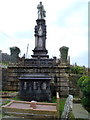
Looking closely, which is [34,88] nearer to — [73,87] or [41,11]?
[73,87]

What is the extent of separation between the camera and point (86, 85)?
9.53 metres

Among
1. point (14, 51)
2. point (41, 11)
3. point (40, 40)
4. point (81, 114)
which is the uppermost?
point (41, 11)

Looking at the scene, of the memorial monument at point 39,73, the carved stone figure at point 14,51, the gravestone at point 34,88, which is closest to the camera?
the gravestone at point 34,88

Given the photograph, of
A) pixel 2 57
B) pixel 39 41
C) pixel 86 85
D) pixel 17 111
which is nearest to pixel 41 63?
pixel 39 41

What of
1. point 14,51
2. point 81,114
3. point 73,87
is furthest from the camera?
point 14,51

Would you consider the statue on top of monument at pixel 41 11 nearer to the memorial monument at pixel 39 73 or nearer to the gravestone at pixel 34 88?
the memorial monument at pixel 39 73

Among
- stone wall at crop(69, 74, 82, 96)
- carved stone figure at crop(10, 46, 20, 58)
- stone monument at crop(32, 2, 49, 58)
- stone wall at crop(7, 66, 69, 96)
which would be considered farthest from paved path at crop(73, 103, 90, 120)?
carved stone figure at crop(10, 46, 20, 58)

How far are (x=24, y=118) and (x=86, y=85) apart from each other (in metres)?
4.74

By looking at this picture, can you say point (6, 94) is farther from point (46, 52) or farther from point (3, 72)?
point (46, 52)

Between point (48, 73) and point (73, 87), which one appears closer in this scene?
point (73, 87)

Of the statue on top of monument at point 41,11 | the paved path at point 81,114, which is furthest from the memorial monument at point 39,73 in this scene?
the paved path at point 81,114

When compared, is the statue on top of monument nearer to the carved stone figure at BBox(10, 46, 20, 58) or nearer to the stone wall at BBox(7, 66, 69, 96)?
the stone wall at BBox(7, 66, 69, 96)

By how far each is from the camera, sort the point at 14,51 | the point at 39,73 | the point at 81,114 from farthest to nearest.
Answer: the point at 14,51 → the point at 39,73 → the point at 81,114

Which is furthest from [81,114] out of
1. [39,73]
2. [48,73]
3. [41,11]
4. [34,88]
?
[41,11]
